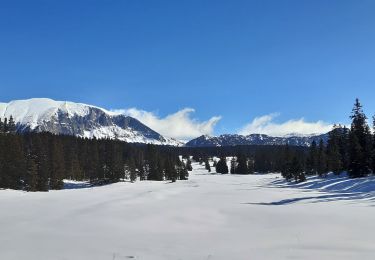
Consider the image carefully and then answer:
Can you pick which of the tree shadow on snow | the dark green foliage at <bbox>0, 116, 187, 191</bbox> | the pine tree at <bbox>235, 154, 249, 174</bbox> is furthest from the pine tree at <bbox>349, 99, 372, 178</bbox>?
the pine tree at <bbox>235, 154, 249, 174</bbox>

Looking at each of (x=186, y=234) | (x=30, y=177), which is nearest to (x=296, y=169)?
(x=30, y=177)

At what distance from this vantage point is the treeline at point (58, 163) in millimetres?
67812

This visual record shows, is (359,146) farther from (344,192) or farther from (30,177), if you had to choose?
(30,177)

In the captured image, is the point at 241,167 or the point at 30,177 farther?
the point at 241,167

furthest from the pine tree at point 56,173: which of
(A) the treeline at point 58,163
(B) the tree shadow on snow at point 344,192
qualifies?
(B) the tree shadow on snow at point 344,192

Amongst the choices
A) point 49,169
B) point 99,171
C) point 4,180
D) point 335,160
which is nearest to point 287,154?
point 335,160

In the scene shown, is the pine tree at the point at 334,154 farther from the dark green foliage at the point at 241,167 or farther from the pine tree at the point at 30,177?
the dark green foliage at the point at 241,167

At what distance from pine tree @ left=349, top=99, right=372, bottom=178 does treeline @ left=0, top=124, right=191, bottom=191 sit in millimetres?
44927

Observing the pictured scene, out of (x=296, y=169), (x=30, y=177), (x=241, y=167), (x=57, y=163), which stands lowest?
(x=296, y=169)

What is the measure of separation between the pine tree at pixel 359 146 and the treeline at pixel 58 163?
44927 millimetres

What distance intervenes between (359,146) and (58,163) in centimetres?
5482

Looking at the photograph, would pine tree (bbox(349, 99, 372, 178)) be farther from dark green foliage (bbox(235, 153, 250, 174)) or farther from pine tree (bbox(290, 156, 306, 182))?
dark green foliage (bbox(235, 153, 250, 174))

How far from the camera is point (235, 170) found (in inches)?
7308

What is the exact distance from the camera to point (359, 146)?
7094 cm
